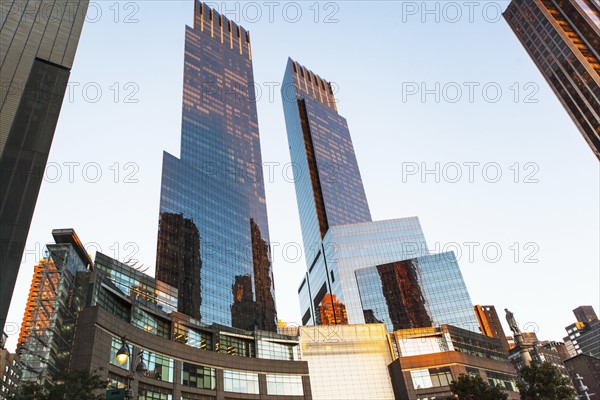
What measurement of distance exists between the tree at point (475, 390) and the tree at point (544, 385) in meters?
6.14

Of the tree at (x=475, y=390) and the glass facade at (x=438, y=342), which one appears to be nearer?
the tree at (x=475, y=390)

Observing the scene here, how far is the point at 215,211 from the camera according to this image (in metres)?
145

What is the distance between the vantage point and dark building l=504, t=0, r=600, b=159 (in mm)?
132625

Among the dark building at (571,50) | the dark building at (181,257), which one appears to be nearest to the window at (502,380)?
the dark building at (181,257)

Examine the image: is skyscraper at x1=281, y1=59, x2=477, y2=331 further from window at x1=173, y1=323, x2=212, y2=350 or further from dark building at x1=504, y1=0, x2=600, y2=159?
window at x1=173, y1=323, x2=212, y2=350

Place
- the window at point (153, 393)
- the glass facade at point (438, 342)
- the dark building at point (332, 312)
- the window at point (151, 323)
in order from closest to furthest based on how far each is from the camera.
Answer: the window at point (153, 393), the window at point (151, 323), the glass facade at point (438, 342), the dark building at point (332, 312)

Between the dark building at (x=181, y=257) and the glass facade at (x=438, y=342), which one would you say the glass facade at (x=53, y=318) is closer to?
the glass facade at (x=438, y=342)

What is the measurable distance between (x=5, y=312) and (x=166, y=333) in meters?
30.0

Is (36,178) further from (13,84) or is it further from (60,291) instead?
(60,291)

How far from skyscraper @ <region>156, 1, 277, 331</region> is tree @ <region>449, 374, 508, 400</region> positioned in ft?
262

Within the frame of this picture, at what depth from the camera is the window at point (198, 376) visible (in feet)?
200

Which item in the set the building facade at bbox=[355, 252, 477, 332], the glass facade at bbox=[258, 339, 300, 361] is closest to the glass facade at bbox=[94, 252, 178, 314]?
the glass facade at bbox=[258, 339, 300, 361]

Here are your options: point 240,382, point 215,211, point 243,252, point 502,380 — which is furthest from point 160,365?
point 215,211

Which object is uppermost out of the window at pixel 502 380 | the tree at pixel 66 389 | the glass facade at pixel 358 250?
the glass facade at pixel 358 250
